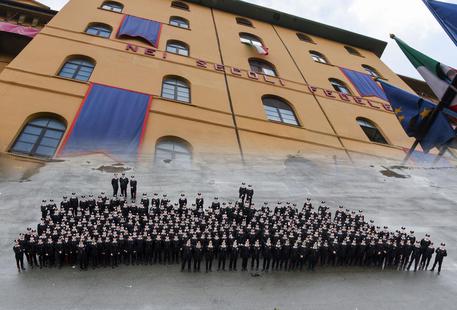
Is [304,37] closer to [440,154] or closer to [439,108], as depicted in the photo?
[440,154]

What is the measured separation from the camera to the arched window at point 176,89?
2191 centimetres

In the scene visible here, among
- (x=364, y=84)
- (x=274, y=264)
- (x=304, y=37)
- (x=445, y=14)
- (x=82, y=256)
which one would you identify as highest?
(x=445, y=14)

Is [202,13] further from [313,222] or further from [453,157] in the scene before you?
[313,222]

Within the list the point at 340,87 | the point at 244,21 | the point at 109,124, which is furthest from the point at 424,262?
the point at 244,21

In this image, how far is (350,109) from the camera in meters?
26.3

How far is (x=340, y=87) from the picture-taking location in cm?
2894

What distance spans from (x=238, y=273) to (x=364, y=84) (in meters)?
22.0

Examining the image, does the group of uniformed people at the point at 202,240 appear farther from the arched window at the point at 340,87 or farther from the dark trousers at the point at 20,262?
the arched window at the point at 340,87

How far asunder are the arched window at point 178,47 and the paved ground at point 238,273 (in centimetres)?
948

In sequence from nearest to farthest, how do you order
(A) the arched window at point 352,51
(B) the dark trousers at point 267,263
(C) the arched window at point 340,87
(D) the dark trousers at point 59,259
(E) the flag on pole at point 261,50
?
(D) the dark trousers at point 59,259 < (B) the dark trousers at point 267,263 < (E) the flag on pole at point 261,50 < (C) the arched window at point 340,87 < (A) the arched window at point 352,51

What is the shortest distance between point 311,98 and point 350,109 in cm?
261

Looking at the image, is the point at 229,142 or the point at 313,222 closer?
the point at 313,222

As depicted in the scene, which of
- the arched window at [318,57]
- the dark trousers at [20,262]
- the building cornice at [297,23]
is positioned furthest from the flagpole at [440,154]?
the dark trousers at [20,262]

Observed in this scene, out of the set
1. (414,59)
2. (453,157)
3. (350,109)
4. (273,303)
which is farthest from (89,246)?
(453,157)
